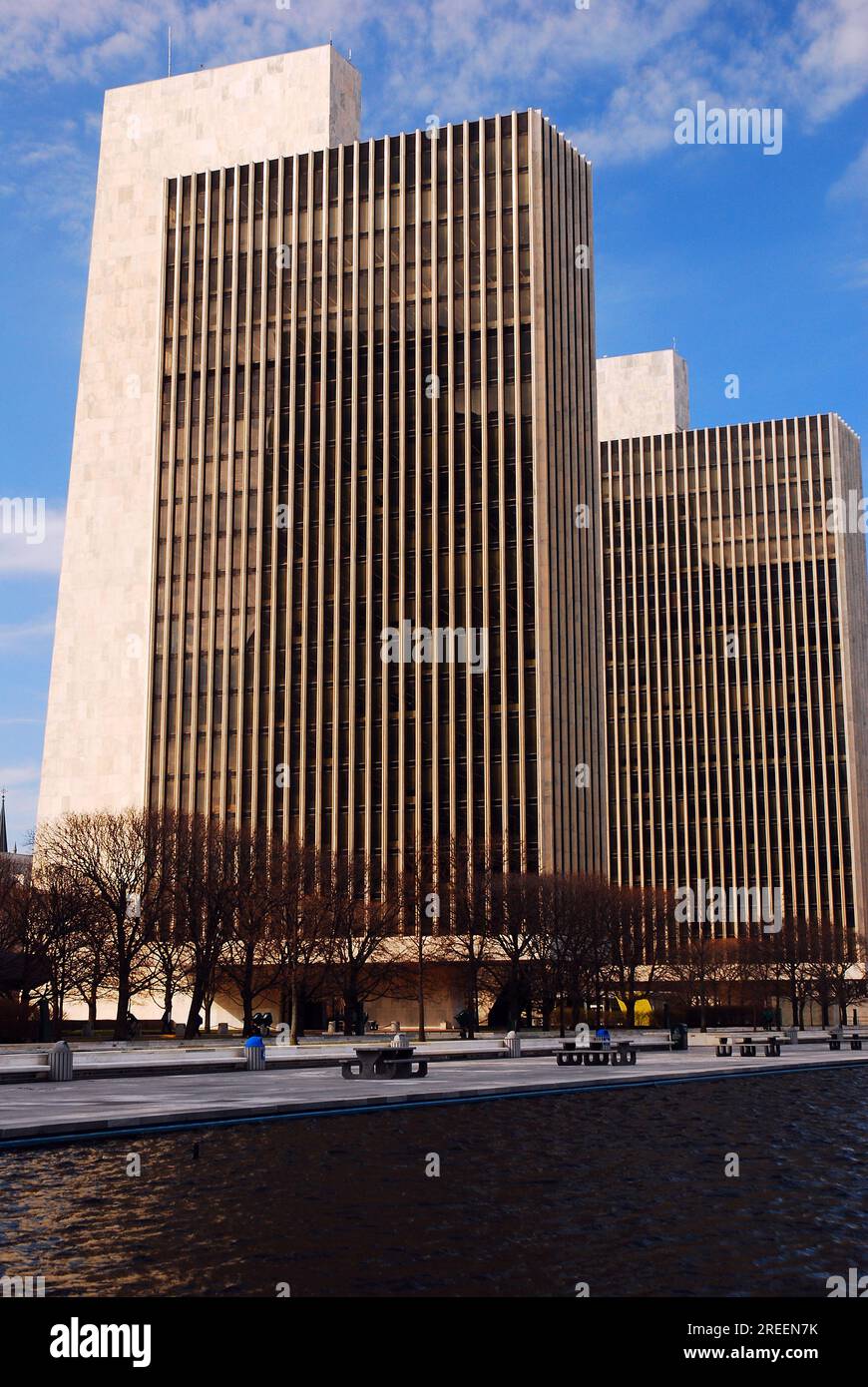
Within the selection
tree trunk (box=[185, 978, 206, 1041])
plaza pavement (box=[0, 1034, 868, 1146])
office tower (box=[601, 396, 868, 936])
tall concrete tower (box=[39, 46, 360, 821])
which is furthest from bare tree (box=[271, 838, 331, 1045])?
office tower (box=[601, 396, 868, 936])

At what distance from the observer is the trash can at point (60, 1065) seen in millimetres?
40094

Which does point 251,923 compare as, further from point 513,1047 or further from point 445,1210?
point 445,1210

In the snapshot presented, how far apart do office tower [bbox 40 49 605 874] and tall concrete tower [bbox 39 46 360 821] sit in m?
0.24

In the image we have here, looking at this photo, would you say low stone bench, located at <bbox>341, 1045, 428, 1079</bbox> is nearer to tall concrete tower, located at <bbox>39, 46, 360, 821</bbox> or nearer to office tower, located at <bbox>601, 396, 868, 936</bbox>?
tall concrete tower, located at <bbox>39, 46, 360, 821</bbox>

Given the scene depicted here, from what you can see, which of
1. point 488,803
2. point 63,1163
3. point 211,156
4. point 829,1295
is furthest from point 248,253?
point 829,1295

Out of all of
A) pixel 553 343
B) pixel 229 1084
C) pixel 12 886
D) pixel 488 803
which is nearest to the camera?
pixel 229 1084

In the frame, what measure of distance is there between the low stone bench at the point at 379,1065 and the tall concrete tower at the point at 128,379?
226 ft

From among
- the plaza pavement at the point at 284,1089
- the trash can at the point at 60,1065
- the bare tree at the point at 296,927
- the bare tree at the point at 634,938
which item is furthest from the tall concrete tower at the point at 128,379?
the trash can at the point at 60,1065

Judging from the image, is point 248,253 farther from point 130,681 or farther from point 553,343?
point 130,681

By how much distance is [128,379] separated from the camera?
117m

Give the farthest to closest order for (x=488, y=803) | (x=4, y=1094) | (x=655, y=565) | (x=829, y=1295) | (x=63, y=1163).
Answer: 1. (x=655, y=565)
2. (x=488, y=803)
3. (x=4, y=1094)
4. (x=63, y=1163)
5. (x=829, y=1295)

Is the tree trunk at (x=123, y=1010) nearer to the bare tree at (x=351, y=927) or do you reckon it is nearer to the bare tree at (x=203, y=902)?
the bare tree at (x=203, y=902)

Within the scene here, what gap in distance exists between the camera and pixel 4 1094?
113 feet

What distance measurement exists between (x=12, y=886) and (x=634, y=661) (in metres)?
97.9
